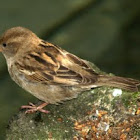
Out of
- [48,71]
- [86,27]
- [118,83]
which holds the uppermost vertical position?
[86,27]

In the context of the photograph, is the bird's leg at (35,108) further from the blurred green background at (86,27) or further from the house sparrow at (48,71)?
the blurred green background at (86,27)

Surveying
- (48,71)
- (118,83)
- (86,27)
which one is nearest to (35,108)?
(48,71)

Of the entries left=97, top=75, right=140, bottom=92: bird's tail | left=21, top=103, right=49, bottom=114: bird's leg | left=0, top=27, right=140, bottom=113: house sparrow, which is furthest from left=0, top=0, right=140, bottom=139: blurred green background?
left=97, top=75, right=140, bottom=92: bird's tail

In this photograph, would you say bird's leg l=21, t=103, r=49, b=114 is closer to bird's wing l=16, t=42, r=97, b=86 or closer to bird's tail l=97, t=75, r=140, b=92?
bird's wing l=16, t=42, r=97, b=86

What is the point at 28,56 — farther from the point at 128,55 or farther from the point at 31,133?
the point at 128,55

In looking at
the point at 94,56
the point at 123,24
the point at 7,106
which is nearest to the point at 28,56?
the point at 7,106

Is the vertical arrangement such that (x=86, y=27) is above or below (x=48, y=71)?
above

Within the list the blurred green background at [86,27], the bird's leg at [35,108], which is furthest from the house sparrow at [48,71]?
the blurred green background at [86,27]

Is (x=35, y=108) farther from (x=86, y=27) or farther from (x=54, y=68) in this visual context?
(x=86, y=27)
